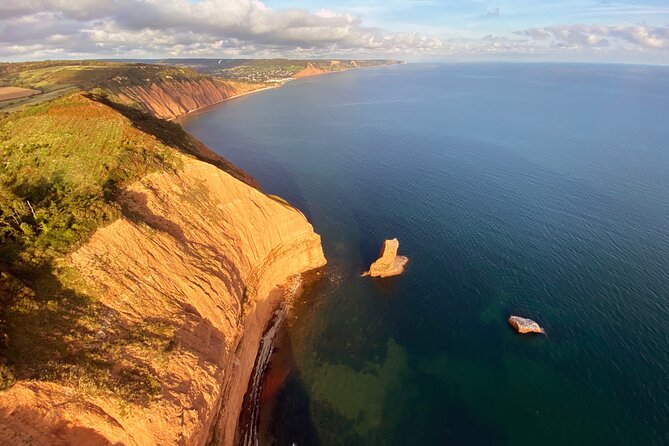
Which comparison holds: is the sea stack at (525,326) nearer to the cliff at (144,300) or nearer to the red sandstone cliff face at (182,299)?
the cliff at (144,300)

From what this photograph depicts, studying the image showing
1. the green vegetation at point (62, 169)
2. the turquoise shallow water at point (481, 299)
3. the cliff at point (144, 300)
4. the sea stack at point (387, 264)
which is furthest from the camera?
the sea stack at point (387, 264)

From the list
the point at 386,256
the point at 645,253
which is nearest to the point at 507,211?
the point at 645,253

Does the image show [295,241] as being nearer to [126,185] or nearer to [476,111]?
[126,185]

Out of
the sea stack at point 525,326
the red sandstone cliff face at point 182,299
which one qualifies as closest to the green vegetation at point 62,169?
the red sandstone cliff face at point 182,299

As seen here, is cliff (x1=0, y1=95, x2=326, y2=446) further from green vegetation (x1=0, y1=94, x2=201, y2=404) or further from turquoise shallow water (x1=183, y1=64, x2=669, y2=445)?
turquoise shallow water (x1=183, y1=64, x2=669, y2=445)

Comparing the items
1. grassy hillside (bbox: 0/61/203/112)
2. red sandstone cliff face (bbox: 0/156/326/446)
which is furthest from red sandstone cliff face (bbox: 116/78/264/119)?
red sandstone cliff face (bbox: 0/156/326/446)
